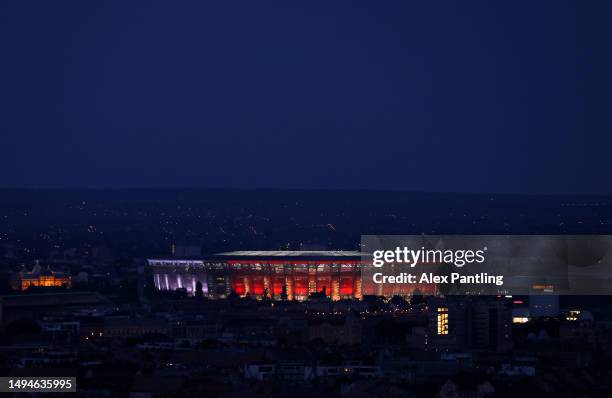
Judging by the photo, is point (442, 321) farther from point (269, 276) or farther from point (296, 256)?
point (296, 256)

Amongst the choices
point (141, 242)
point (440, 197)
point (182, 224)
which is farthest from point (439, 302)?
point (440, 197)

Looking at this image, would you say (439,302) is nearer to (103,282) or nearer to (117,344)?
(117,344)

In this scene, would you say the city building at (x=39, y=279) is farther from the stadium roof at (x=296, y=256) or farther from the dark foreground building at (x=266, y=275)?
the stadium roof at (x=296, y=256)

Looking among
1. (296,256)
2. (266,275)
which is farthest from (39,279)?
(296,256)

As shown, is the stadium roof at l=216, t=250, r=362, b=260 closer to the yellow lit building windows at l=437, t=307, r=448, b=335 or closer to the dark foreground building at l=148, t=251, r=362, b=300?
the dark foreground building at l=148, t=251, r=362, b=300

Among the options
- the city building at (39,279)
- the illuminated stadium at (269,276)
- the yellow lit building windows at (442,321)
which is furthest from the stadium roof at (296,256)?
the yellow lit building windows at (442,321)
